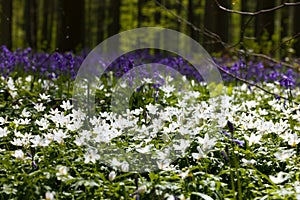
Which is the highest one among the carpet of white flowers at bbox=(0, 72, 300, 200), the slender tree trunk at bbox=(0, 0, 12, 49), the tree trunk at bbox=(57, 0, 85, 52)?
the tree trunk at bbox=(57, 0, 85, 52)

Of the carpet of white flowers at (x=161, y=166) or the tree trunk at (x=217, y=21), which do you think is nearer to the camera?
the carpet of white flowers at (x=161, y=166)

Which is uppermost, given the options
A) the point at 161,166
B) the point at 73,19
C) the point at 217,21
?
the point at 217,21

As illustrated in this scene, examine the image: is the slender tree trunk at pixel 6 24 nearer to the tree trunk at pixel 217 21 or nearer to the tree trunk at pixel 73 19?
the tree trunk at pixel 73 19

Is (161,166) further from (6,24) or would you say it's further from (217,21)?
(217,21)

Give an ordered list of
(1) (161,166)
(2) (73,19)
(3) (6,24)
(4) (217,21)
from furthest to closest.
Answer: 1. (4) (217,21)
2. (2) (73,19)
3. (3) (6,24)
4. (1) (161,166)

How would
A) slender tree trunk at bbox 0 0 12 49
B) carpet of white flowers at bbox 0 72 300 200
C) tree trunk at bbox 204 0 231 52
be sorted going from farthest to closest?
tree trunk at bbox 204 0 231 52, slender tree trunk at bbox 0 0 12 49, carpet of white flowers at bbox 0 72 300 200

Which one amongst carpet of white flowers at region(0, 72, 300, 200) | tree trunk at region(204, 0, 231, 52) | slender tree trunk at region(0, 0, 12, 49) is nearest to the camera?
carpet of white flowers at region(0, 72, 300, 200)

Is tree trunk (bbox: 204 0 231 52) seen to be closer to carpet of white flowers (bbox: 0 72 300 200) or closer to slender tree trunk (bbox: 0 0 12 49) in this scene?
slender tree trunk (bbox: 0 0 12 49)

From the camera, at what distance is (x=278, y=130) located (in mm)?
3916

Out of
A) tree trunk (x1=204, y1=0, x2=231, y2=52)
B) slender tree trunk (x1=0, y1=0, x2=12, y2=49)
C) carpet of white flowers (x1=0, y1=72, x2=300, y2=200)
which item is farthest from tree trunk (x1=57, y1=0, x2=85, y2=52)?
carpet of white flowers (x1=0, y1=72, x2=300, y2=200)

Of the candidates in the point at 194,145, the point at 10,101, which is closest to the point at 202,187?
the point at 194,145

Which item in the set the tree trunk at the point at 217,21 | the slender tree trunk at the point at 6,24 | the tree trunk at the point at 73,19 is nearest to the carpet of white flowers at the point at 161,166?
the slender tree trunk at the point at 6,24

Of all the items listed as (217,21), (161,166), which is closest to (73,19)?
(217,21)

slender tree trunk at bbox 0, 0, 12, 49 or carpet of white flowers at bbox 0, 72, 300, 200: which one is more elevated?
slender tree trunk at bbox 0, 0, 12, 49
